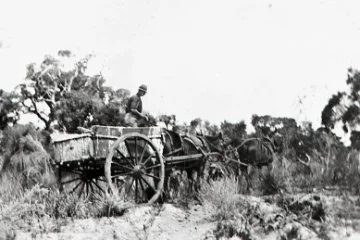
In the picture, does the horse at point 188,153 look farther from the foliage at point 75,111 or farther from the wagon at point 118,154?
the foliage at point 75,111

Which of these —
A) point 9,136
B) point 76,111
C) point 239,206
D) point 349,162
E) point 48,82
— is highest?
point 48,82

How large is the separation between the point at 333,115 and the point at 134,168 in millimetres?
11885

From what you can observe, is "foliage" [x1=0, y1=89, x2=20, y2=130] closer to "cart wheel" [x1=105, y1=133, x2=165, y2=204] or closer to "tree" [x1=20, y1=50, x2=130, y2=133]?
"tree" [x1=20, y1=50, x2=130, y2=133]

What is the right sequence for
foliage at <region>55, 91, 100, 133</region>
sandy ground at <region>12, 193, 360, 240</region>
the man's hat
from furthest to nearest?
foliage at <region>55, 91, 100, 133</region>, the man's hat, sandy ground at <region>12, 193, 360, 240</region>

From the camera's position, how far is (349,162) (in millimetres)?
11430

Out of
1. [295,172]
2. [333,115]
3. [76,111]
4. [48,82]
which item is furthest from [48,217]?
[48,82]

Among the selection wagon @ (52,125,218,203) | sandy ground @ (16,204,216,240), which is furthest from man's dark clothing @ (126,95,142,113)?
sandy ground @ (16,204,216,240)

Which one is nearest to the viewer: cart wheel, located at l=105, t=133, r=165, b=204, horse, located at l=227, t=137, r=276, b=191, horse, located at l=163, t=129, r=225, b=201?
cart wheel, located at l=105, t=133, r=165, b=204

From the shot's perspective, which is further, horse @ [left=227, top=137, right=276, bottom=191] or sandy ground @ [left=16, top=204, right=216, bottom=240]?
horse @ [left=227, top=137, right=276, bottom=191]

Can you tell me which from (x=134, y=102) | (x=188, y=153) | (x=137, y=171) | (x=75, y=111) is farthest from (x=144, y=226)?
(x=75, y=111)

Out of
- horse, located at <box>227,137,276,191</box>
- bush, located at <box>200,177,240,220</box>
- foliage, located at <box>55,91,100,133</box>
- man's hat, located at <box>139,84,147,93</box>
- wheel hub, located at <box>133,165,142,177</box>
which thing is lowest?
bush, located at <box>200,177,240,220</box>

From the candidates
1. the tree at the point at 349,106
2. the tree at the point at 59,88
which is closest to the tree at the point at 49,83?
the tree at the point at 59,88

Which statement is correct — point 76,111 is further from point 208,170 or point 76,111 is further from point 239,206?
point 239,206

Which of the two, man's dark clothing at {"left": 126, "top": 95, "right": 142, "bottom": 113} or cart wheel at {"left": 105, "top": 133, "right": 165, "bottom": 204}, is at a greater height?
man's dark clothing at {"left": 126, "top": 95, "right": 142, "bottom": 113}
